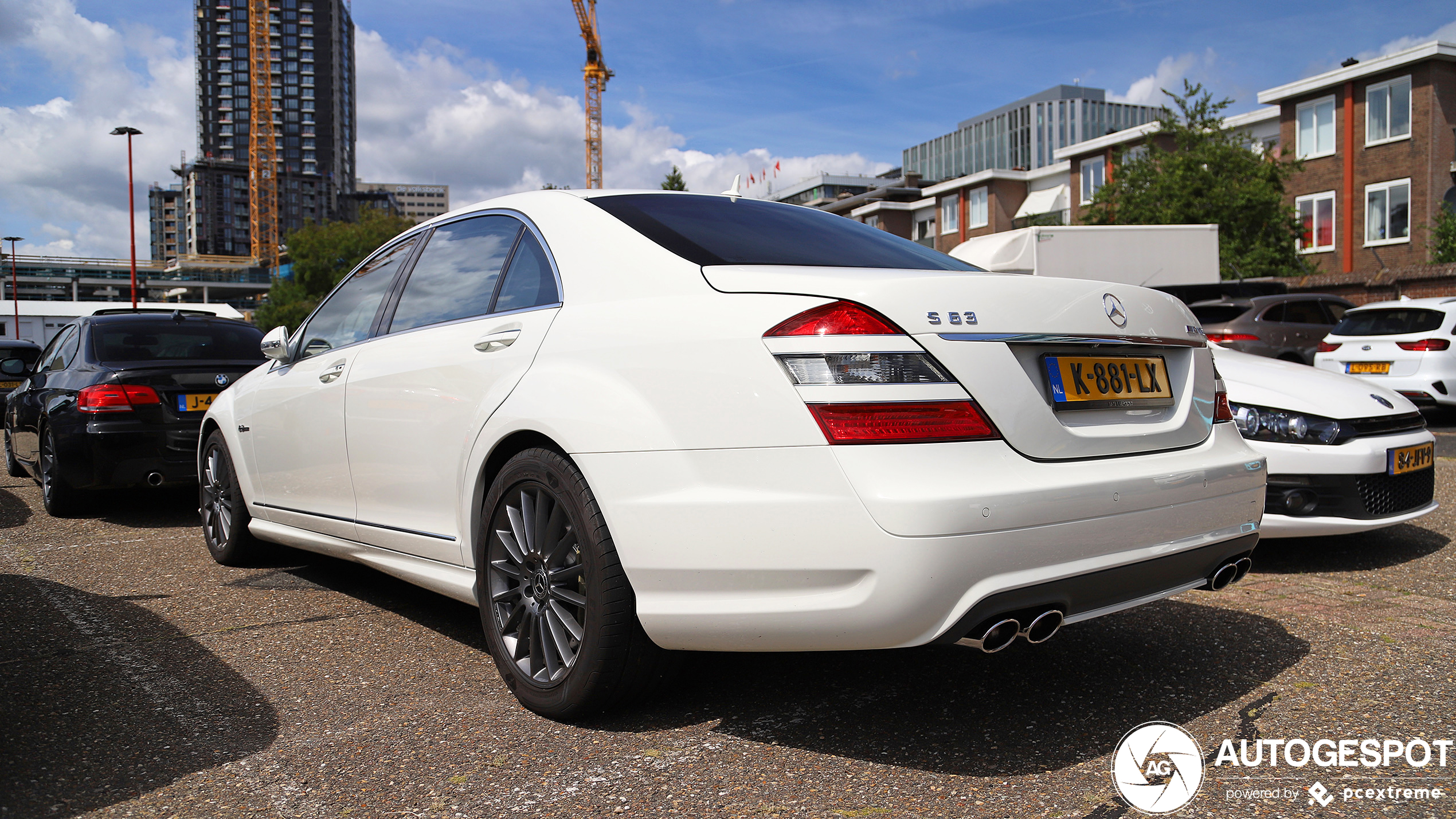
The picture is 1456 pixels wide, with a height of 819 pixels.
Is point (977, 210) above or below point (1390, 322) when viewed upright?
above

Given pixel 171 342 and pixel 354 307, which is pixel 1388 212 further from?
pixel 354 307

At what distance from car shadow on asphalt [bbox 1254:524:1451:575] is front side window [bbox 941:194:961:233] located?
155ft

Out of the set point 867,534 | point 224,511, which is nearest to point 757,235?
point 867,534

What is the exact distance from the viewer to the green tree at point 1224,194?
28172 millimetres

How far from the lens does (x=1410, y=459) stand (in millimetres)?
4465

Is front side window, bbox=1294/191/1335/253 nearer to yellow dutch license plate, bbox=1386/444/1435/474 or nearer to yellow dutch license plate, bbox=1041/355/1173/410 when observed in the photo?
yellow dutch license plate, bbox=1386/444/1435/474

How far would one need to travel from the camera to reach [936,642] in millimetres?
2203

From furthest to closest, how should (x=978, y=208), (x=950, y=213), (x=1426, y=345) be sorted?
1. (x=950, y=213)
2. (x=978, y=208)
3. (x=1426, y=345)

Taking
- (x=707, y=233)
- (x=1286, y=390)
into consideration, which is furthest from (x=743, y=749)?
(x=1286, y=390)

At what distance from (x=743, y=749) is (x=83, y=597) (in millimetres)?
3312

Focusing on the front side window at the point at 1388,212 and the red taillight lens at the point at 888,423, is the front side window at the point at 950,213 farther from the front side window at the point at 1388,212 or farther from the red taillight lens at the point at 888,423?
the red taillight lens at the point at 888,423

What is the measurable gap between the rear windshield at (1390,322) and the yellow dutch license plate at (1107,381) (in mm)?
10920

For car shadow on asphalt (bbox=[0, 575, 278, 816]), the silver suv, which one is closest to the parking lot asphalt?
car shadow on asphalt (bbox=[0, 575, 278, 816])

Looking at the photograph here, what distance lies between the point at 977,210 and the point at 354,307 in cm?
4825
